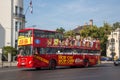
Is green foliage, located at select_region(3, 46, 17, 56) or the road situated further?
green foliage, located at select_region(3, 46, 17, 56)

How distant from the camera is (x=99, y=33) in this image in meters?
94.4

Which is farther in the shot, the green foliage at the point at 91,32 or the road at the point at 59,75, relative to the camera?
the green foliage at the point at 91,32

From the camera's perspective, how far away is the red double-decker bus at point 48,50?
34.0m

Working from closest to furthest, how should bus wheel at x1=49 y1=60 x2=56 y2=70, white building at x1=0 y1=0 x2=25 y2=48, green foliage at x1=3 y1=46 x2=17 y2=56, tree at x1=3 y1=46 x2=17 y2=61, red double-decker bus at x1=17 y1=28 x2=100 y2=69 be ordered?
red double-decker bus at x1=17 y1=28 x2=100 y2=69 < bus wheel at x1=49 y1=60 x2=56 y2=70 < tree at x1=3 y1=46 x2=17 y2=61 < green foliage at x1=3 y1=46 x2=17 y2=56 < white building at x1=0 y1=0 x2=25 y2=48

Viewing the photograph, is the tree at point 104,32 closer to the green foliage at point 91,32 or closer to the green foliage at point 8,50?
the green foliage at point 91,32

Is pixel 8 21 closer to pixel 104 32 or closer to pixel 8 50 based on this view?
pixel 8 50

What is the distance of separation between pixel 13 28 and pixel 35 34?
119 ft

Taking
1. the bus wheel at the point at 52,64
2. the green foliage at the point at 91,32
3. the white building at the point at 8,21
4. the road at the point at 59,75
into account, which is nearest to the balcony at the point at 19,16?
the white building at the point at 8,21

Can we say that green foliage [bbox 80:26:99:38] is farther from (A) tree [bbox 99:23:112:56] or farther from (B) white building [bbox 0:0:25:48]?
(B) white building [bbox 0:0:25:48]

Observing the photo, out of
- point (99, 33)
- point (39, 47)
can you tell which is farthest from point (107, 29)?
point (39, 47)

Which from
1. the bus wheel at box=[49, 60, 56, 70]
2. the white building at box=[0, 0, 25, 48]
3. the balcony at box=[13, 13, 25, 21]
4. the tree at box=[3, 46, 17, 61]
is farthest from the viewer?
the balcony at box=[13, 13, 25, 21]

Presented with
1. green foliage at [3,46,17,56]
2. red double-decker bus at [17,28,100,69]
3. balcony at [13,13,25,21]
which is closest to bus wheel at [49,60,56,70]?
red double-decker bus at [17,28,100,69]

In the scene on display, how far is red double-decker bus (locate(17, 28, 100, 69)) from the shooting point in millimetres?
→ 34031

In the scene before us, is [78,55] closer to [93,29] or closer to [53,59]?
[53,59]
